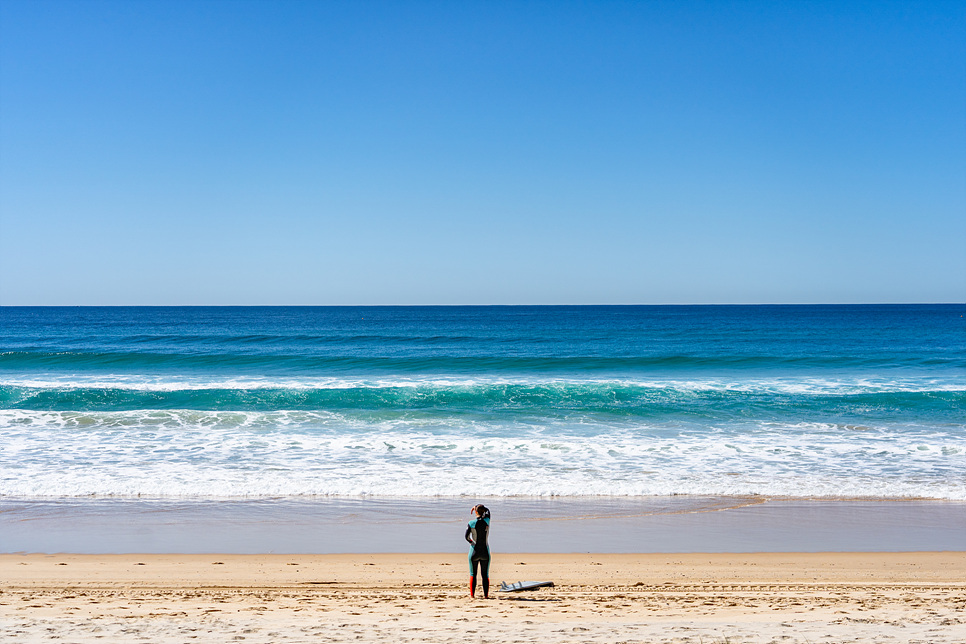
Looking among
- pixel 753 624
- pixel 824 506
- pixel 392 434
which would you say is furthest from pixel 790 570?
pixel 392 434

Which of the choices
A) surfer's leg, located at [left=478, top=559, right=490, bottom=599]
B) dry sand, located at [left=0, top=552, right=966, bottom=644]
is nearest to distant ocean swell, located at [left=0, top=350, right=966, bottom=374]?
dry sand, located at [left=0, top=552, right=966, bottom=644]

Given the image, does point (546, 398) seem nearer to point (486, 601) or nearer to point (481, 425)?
point (481, 425)

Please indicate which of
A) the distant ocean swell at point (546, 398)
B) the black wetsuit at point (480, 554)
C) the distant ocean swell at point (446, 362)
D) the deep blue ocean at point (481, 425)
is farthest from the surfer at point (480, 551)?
the distant ocean swell at point (446, 362)

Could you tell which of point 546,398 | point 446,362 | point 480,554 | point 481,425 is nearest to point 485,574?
point 480,554

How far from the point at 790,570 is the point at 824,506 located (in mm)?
3576

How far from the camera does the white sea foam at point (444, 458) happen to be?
12070 mm

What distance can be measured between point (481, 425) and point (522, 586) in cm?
1112

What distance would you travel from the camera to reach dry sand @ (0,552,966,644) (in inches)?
233

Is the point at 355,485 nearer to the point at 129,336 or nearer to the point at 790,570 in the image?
the point at 790,570

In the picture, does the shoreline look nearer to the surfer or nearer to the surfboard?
the surfboard

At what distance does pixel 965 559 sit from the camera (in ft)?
28.2

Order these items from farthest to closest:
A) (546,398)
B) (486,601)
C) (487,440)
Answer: (546,398) < (487,440) < (486,601)

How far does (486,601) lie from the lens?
7.01 meters

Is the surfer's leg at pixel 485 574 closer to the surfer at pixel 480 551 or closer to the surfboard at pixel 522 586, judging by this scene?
the surfer at pixel 480 551
